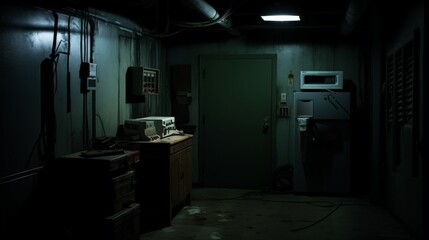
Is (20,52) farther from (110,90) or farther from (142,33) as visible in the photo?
(142,33)

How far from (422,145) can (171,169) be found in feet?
8.51

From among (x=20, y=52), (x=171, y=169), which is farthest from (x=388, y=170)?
(x=20, y=52)

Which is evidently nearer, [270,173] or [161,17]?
[161,17]

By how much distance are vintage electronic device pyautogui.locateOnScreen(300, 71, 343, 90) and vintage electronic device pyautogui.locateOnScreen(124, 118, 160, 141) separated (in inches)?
99.7

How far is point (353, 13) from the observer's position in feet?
18.5

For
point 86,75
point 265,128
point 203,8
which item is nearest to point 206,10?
point 203,8

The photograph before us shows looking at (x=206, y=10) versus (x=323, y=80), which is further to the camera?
(x=323, y=80)

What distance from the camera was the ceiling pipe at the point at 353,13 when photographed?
5165mm

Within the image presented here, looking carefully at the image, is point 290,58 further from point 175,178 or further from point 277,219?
point 175,178

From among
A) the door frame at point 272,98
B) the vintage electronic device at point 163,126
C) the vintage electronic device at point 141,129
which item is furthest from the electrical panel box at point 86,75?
the door frame at point 272,98

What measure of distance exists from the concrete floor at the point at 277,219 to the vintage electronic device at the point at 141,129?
1031 millimetres

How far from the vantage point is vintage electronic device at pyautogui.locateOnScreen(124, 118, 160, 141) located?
18.4 ft

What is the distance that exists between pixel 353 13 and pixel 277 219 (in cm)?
254

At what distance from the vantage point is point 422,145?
4547 mm
